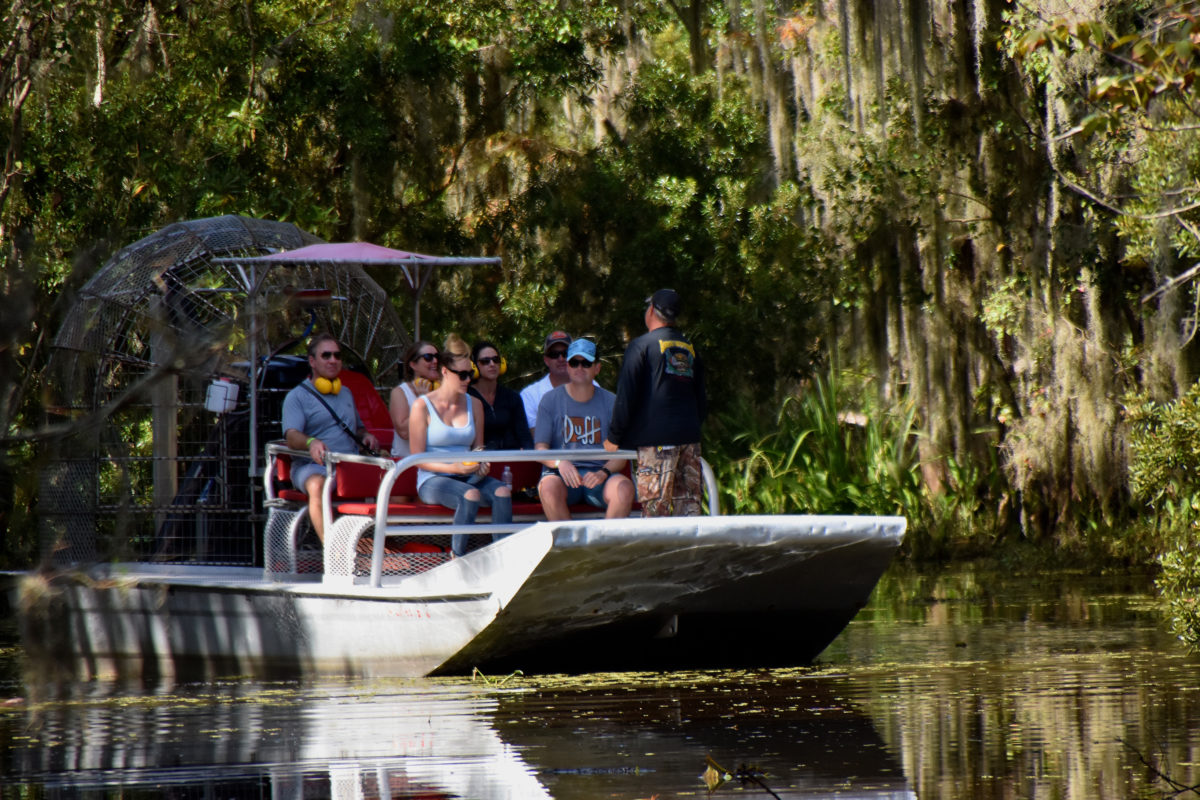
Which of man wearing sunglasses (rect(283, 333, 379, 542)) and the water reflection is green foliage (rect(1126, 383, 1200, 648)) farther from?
man wearing sunglasses (rect(283, 333, 379, 542))

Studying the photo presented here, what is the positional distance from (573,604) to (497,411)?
219cm

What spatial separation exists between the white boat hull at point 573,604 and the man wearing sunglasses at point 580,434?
790 millimetres

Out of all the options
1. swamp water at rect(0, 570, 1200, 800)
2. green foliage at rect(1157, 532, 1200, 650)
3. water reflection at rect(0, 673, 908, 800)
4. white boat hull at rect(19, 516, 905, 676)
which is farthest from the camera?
white boat hull at rect(19, 516, 905, 676)

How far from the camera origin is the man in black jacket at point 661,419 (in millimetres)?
11109

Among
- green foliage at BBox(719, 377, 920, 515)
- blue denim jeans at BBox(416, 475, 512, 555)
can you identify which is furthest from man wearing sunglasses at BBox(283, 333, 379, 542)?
green foliage at BBox(719, 377, 920, 515)

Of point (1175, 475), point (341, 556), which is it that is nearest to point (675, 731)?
point (341, 556)

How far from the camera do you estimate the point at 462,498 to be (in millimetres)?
11234

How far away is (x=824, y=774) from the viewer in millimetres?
7168

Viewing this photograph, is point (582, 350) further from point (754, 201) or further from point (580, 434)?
point (754, 201)

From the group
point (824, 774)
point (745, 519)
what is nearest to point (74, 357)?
point (745, 519)

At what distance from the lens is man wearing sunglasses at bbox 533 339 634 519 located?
11.5 metres

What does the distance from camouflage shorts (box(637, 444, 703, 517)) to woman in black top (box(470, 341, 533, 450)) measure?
159 centimetres

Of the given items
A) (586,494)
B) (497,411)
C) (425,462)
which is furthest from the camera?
(497,411)

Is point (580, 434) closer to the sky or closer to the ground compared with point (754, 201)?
closer to the ground
